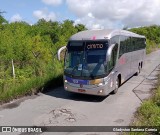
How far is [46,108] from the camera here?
1141 centimetres

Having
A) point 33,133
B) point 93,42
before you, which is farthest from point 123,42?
point 33,133

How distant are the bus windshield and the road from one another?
1.29 metres

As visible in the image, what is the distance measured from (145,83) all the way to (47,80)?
5.84 m

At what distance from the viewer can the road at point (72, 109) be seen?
9.68 meters

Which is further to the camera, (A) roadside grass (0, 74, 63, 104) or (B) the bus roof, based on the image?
(B) the bus roof

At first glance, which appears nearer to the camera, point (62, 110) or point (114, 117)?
point (114, 117)

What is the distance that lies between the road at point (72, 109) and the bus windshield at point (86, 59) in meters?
1.29

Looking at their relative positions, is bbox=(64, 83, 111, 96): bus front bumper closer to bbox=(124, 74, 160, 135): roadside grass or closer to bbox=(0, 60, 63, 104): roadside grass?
bbox=(124, 74, 160, 135): roadside grass

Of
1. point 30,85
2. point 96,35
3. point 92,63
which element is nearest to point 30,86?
point 30,85

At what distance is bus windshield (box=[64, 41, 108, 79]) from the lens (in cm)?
1210

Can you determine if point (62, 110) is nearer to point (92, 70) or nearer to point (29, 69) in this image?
point (92, 70)

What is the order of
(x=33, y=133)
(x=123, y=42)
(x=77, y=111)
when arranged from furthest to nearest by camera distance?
(x=123, y=42), (x=77, y=111), (x=33, y=133)

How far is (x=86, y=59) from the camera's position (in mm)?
12312

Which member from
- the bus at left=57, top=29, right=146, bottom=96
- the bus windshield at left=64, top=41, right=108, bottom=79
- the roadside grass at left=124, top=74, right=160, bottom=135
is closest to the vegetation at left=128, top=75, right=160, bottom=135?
the roadside grass at left=124, top=74, right=160, bottom=135
